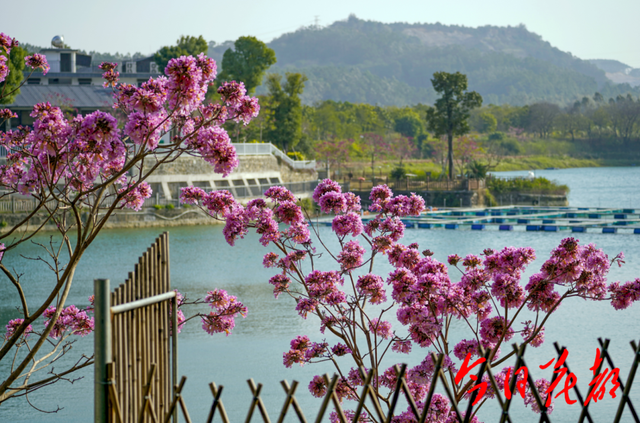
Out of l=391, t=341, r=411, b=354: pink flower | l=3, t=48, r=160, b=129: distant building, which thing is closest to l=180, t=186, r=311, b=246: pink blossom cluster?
l=391, t=341, r=411, b=354: pink flower

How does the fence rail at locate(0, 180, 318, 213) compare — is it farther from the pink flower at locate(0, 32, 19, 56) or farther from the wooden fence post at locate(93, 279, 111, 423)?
the wooden fence post at locate(93, 279, 111, 423)

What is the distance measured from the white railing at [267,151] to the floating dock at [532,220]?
4.53 meters

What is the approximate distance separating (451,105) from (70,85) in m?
21.9

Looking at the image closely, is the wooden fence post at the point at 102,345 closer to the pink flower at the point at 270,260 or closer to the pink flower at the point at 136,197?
the pink flower at the point at 136,197

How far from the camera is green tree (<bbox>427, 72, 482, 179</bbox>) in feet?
139

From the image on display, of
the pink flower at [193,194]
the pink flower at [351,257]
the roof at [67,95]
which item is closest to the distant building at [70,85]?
the roof at [67,95]

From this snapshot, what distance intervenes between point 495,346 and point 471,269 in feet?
2.08

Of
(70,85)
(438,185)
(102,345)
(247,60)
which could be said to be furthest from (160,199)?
(102,345)

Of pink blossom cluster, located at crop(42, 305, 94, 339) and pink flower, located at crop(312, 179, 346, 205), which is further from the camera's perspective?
pink flower, located at crop(312, 179, 346, 205)

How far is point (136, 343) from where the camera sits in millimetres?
2924

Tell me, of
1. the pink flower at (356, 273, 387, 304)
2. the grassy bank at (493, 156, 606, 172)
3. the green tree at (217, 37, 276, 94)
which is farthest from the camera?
the grassy bank at (493, 156, 606, 172)

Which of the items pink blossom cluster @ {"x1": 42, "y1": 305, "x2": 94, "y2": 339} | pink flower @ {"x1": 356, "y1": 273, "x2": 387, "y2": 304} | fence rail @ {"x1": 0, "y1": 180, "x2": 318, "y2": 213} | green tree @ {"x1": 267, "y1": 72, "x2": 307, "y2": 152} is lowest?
fence rail @ {"x1": 0, "y1": 180, "x2": 318, "y2": 213}

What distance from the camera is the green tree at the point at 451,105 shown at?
42.3 metres

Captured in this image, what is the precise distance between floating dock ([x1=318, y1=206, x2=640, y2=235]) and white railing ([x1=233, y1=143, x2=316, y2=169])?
4.53m
